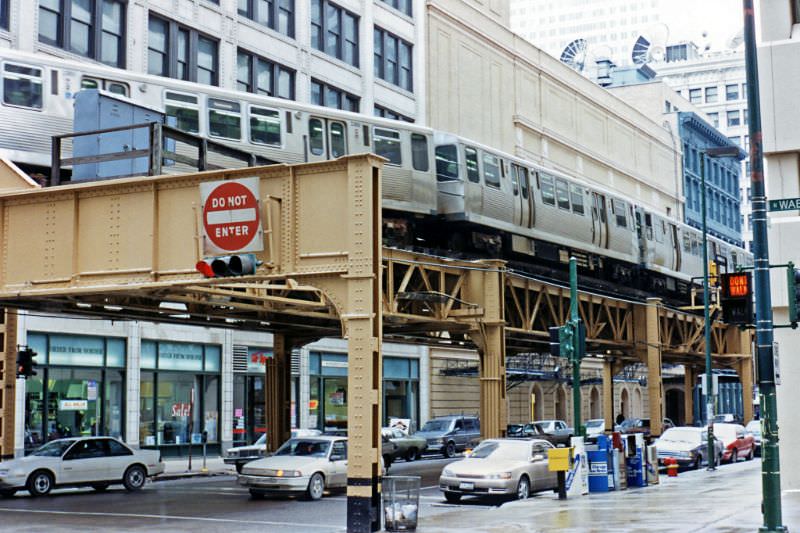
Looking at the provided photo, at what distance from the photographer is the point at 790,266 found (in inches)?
617

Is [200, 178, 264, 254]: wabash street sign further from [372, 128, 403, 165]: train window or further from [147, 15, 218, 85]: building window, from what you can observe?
[147, 15, 218, 85]: building window

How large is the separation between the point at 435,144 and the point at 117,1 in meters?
14.0

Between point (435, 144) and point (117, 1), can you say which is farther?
point (117, 1)

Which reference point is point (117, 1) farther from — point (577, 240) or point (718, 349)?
point (718, 349)

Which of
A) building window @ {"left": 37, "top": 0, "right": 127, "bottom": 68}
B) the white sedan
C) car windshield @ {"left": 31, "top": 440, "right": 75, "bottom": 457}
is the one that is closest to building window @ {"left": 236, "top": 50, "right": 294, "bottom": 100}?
building window @ {"left": 37, "top": 0, "right": 127, "bottom": 68}

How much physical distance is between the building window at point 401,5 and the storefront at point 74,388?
2313 centimetres

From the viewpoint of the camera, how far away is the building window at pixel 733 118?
137 metres

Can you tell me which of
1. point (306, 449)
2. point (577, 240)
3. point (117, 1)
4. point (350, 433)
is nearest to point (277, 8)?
point (117, 1)

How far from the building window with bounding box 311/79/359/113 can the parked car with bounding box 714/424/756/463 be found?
826 inches

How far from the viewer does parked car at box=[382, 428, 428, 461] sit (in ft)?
127

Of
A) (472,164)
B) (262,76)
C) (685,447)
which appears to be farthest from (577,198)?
(262,76)

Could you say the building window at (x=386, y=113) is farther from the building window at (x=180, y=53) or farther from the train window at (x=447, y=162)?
the train window at (x=447, y=162)

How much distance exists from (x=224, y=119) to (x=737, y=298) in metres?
15.6

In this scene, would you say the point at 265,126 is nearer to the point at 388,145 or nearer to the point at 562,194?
the point at 388,145
